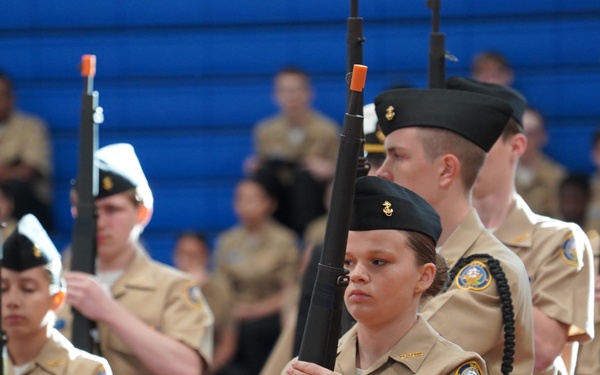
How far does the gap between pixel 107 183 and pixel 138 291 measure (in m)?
0.39

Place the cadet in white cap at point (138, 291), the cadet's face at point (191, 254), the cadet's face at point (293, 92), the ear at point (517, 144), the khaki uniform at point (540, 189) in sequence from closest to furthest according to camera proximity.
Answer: the ear at point (517, 144), the cadet in white cap at point (138, 291), the khaki uniform at point (540, 189), the cadet's face at point (191, 254), the cadet's face at point (293, 92)

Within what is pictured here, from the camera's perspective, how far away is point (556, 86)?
8562 mm

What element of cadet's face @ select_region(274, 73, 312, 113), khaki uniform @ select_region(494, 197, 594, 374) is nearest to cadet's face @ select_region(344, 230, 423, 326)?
khaki uniform @ select_region(494, 197, 594, 374)

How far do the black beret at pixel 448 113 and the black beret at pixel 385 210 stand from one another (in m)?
0.52

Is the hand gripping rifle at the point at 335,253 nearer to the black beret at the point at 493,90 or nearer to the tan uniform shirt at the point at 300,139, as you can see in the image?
the black beret at the point at 493,90

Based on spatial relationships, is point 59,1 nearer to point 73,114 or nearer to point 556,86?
point 73,114

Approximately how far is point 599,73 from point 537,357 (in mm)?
5332

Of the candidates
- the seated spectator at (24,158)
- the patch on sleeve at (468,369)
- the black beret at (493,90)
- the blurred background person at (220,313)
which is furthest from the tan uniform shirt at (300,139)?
the patch on sleeve at (468,369)

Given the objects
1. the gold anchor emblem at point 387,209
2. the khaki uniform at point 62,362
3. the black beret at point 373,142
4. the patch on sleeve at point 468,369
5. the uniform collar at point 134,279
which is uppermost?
the gold anchor emblem at point 387,209

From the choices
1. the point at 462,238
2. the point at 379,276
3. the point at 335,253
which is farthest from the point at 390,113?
the point at 335,253

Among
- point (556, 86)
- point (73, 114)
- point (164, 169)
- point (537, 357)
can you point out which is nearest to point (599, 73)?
point (556, 86)

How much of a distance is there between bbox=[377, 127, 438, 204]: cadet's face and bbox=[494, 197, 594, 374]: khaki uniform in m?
0.53

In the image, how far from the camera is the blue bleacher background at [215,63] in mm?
8602

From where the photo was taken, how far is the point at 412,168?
3377mm
